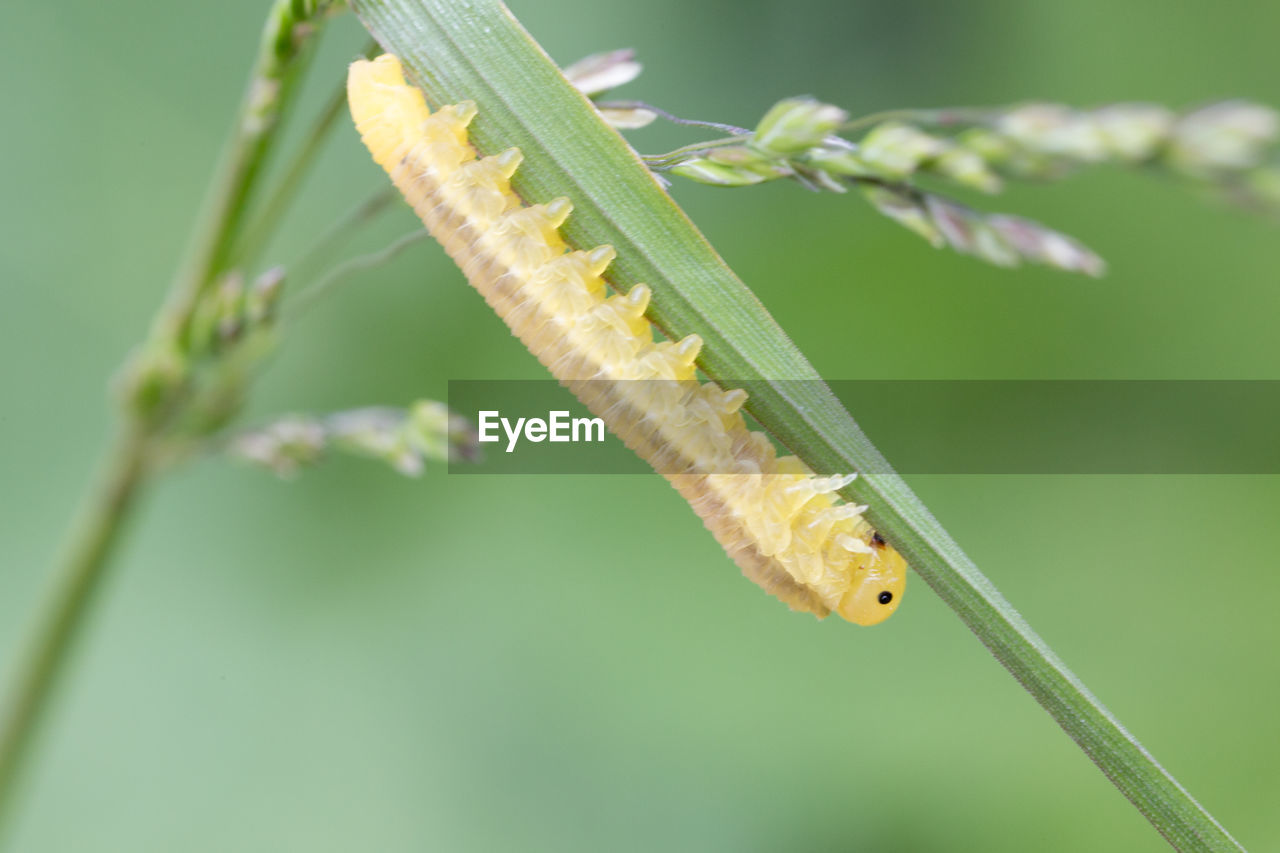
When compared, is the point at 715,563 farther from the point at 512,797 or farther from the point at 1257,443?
the point at 1257,443

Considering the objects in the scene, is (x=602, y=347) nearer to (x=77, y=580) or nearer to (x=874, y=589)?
(x=874, y=589)

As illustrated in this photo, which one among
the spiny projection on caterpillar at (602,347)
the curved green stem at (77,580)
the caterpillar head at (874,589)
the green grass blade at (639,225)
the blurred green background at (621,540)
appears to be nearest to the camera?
the green grass blade at (639,225)

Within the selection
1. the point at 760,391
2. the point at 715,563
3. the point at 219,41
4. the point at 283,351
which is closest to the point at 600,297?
the point at 760,391

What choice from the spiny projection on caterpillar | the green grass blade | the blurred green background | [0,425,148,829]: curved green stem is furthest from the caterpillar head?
[0,425,148,829]: curved green stem

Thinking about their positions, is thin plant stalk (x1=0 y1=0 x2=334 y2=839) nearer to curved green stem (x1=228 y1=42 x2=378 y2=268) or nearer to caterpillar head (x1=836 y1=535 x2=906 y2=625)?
curved green stem (x1=228 y1=42 x2=378 y2=268)

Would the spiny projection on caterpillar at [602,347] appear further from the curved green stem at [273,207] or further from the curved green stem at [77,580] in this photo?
the curved green stem at [77,580]

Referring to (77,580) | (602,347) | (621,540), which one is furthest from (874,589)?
(77,580)

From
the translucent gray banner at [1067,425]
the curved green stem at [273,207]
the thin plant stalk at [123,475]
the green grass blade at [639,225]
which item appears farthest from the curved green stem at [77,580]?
the translucent gray banner at [1067,425]

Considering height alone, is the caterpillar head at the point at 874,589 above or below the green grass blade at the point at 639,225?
below
